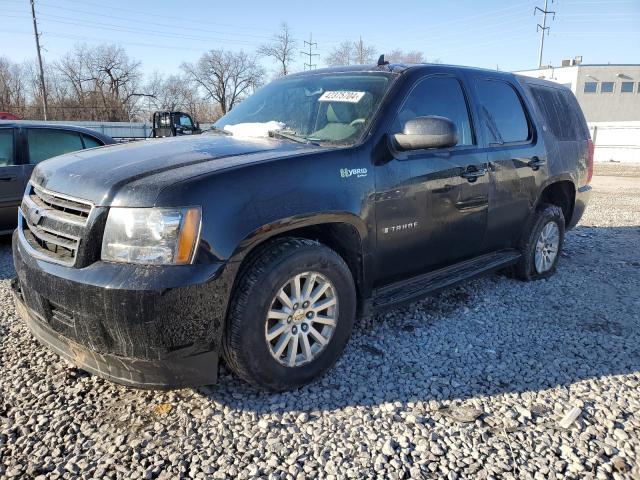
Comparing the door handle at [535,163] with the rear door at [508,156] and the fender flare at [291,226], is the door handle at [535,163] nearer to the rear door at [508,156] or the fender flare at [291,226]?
the rear door at [508,156]

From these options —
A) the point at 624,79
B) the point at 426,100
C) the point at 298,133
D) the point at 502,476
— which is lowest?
the point at 502,476

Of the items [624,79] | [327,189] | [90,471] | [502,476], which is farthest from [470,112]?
[624,79]

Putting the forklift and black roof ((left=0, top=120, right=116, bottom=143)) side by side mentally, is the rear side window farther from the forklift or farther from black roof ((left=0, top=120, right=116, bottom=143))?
the forklift

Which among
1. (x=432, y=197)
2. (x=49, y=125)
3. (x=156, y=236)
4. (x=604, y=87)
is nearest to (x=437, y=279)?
(x=432, y=197)

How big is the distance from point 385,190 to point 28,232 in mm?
2180

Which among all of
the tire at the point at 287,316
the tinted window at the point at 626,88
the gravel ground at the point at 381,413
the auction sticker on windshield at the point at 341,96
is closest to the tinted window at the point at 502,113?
the auction sticker on windshield at the point at 341,96

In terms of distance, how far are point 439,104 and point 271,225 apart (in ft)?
6.17

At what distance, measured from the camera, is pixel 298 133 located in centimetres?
339

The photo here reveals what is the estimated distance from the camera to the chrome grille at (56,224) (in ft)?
7.91

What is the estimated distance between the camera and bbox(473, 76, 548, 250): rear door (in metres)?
4.06

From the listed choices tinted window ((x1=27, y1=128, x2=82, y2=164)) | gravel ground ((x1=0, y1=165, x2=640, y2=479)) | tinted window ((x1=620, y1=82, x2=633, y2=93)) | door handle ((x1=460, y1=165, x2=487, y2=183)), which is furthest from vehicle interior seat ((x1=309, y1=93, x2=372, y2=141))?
tinted window ((x1=620, y1=82, x2=633, y2=93))

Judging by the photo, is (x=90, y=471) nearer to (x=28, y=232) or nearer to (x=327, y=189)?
(x=28, y=232)

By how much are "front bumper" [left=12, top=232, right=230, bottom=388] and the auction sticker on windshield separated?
65.5 inches

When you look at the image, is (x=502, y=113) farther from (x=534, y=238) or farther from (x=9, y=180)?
(x=9, y=180)
